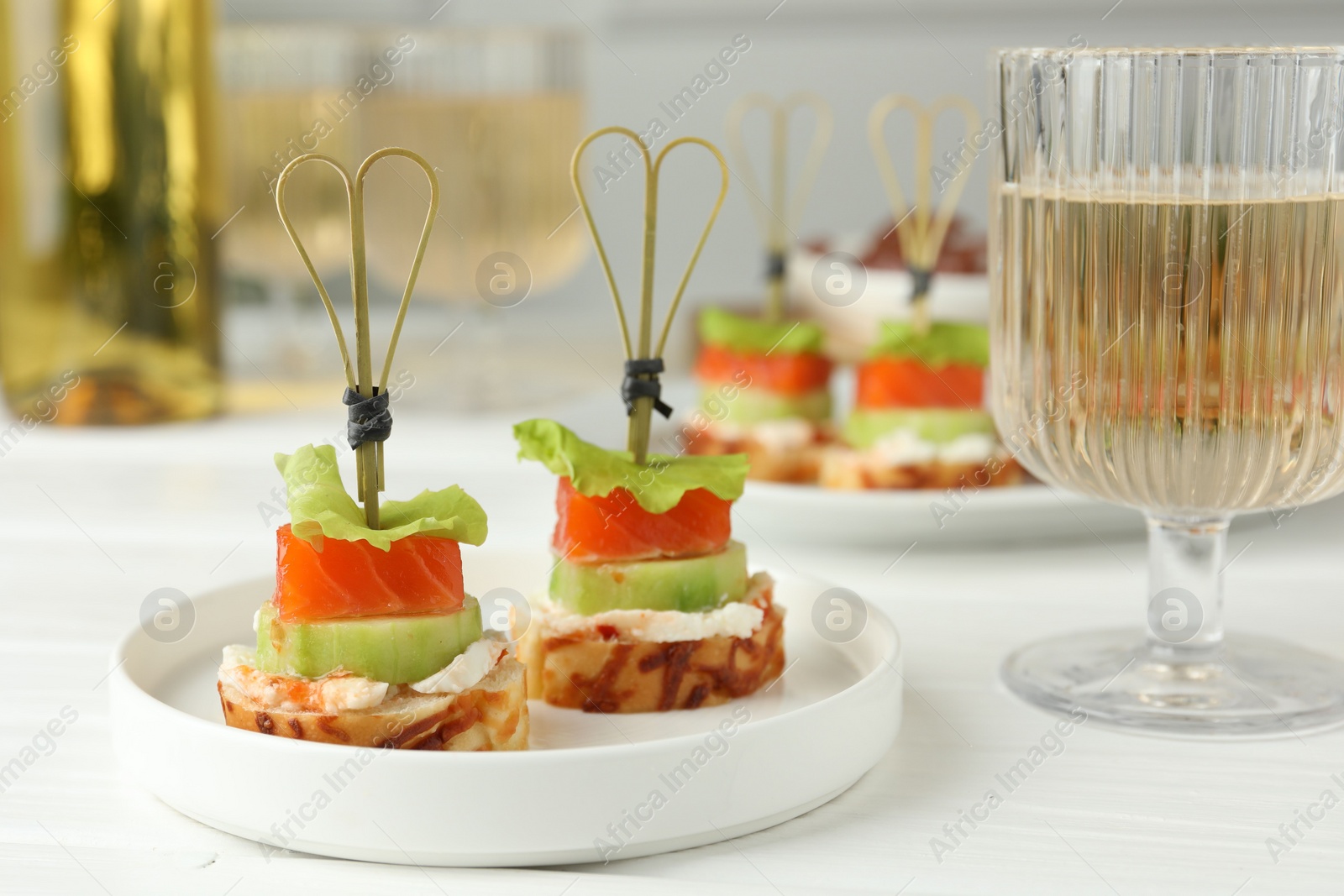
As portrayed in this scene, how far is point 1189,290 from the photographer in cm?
82

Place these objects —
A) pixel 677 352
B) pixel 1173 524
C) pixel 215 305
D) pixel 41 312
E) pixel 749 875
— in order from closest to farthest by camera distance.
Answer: pixel 749 875 → pixel 1173 524 → pixel 41 312 → pixel 215 305 → pixel 677 352

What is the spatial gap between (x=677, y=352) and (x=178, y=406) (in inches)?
37.9

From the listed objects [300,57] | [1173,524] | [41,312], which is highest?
[300,57]

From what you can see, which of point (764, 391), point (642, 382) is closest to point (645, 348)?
point (642, 382)

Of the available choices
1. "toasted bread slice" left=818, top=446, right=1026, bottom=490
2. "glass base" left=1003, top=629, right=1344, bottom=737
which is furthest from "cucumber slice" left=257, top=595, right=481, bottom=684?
"toasted bread slice" left=818, top=446, right=1026, bottom=490

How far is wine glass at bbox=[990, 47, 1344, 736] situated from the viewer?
31.9 inches

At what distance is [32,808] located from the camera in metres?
0.74

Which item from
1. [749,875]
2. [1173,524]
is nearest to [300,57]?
[1173,524]

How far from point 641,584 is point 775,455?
68 cm

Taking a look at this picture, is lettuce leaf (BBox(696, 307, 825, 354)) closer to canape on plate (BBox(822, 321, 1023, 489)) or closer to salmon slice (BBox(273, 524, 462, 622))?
canape on plate (BBox(822, 321, 1023, 489))

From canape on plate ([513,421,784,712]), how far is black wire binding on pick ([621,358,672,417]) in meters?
0.04

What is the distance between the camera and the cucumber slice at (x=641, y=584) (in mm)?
858

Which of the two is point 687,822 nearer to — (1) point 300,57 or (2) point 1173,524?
(2) point 1173,524

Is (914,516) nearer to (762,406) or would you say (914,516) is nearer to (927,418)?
(927,418)
